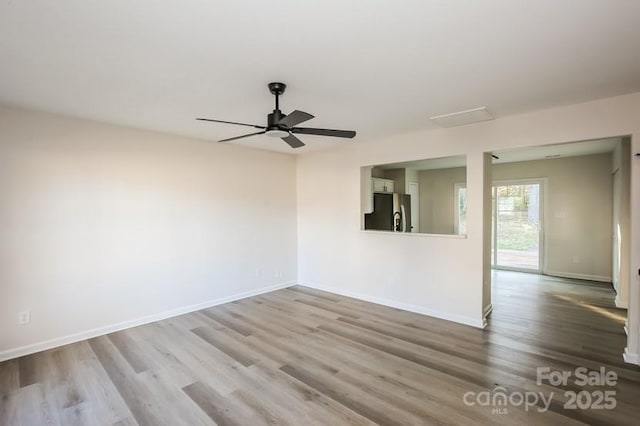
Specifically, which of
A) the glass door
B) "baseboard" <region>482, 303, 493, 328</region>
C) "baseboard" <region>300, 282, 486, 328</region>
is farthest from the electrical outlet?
the glass door

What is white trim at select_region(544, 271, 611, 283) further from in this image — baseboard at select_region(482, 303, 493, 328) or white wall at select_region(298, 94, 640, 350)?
white wall at select_region(298, 94, 640, 350)

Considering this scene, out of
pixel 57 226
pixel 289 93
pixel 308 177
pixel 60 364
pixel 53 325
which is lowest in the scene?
pixel 60 364

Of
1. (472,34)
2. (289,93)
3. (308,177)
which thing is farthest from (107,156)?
(472,34)

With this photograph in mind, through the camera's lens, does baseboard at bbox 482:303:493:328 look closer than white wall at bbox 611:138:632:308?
Yes

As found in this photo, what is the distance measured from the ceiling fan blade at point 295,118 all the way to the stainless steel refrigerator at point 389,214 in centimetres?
323

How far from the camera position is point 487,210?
4008 millimetres

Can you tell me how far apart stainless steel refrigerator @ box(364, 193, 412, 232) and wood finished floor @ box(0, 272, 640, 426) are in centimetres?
167

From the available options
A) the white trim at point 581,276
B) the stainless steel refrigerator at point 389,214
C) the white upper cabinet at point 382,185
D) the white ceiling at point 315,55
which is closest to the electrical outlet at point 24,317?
the white ceiling at point 315,55

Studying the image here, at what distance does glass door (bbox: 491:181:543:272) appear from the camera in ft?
22.6

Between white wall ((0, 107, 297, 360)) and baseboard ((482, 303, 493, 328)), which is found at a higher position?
white wall ((0, 107, 297, 360))

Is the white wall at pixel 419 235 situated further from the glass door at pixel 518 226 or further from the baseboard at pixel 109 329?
the glass door at pixel 518 226

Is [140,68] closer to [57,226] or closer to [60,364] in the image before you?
[57,226]

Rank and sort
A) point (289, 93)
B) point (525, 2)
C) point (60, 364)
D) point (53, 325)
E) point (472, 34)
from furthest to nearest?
point (53, 325)
point (60, 364)
point (289, 93)
point (472, 34)
point (525, 2)

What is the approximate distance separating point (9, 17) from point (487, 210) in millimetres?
4567
